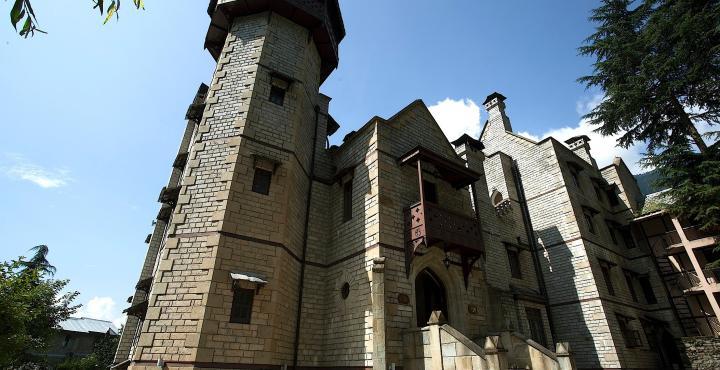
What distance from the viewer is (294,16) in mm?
15172

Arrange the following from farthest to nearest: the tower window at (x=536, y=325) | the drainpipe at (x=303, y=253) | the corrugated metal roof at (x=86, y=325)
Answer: the corrugated metal roof at (x=86, y=325) < the tower window at (x=536, y=325) < the drainpipe at (x=303, y=253)

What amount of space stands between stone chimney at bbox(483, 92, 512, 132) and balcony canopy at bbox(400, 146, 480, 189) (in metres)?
12.9

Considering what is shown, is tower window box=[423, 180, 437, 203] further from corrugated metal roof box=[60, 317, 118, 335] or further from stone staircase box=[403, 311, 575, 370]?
corrugated metal roof box=[60, 317, 118, 335]

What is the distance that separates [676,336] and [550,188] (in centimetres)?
966

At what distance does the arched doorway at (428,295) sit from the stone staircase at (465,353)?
1991 millimetres

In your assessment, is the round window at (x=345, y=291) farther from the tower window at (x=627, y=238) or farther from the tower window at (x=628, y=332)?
the tower window at (x=627, y=238)

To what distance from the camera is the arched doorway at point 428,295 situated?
1102cm

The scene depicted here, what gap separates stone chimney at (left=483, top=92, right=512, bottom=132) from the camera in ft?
79.6

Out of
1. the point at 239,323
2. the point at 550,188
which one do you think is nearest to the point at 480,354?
the point at 239,323

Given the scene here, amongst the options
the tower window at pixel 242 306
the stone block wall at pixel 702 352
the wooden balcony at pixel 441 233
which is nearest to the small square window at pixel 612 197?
the stone block wall at pixel 702 352

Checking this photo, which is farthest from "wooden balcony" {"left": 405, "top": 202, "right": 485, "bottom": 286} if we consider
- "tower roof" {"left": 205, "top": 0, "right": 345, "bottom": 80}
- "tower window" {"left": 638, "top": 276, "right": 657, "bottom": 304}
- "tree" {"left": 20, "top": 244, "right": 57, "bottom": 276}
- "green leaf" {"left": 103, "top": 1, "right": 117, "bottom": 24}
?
"tree" {"left": 20, "top": 244, "right": 57, "bottom": 276}

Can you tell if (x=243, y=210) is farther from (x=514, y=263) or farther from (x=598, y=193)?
(x=598, y=193)

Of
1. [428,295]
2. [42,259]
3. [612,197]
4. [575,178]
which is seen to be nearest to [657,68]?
[575,178]

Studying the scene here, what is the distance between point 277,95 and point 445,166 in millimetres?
7019
